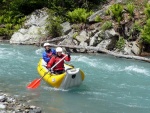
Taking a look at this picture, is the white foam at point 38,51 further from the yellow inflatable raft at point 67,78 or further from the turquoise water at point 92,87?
the yellow inflatable raft at point 67,78

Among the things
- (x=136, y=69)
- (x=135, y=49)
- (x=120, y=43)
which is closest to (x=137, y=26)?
(x=120, y=43)

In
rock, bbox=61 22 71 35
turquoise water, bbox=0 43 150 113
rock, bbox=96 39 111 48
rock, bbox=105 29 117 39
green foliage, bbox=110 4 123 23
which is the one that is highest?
green foliage, bbox=110 4 123 23

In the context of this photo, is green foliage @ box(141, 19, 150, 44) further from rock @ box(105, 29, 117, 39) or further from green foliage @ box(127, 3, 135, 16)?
green foliage @ box(127, 3, 135, 16)

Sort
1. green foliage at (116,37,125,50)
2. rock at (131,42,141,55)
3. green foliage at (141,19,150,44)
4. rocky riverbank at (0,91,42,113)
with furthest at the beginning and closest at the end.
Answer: green foliage at (116,37,125,50) → rock at (131,42,141,55) → green foliage at (141,19,150,44) → rocky riverbank at (0,91,42,113)

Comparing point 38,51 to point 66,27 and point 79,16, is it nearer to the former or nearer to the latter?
point 66,27

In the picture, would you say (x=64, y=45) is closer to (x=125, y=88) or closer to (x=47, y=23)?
(x=47, y=23)

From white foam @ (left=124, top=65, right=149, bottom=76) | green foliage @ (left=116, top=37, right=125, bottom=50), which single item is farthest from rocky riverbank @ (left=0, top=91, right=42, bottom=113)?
green foliage @ (left=116, top=37, right=125, bottom=50)

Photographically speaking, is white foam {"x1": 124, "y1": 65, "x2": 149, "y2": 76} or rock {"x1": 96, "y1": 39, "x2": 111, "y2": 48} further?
rock {"x1": 96, "y1": 39, "x2": 111, "y2": 48}

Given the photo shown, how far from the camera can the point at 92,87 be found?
1075cm

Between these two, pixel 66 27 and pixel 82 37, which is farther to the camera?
pixel 66 27

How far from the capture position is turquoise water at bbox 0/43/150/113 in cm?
873

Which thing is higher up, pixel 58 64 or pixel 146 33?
pixel 146 33

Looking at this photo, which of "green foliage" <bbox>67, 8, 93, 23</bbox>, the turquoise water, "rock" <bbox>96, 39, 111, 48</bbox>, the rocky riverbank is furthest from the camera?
"green foliage" <bbox>67, 8, 93, 23</bbox>

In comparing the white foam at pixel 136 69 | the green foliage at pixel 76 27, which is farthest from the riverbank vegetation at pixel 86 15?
the white foam at pixel 136 69
